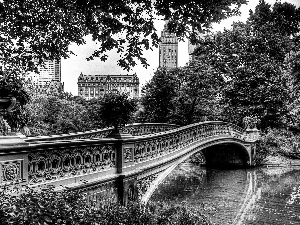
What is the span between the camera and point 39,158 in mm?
6910

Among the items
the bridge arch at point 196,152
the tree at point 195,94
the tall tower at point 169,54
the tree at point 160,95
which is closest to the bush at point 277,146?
the bridge arch at point 196,152

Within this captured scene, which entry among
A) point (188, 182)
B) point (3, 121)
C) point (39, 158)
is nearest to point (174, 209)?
point (39, 158)

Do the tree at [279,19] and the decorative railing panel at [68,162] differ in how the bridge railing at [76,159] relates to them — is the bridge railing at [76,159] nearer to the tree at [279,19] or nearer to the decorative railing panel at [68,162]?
the decorative railing panel at [68,162]

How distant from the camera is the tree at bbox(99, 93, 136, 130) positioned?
30.7 feet

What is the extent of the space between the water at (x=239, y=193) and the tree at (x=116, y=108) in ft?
14.8

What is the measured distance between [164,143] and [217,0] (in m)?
6.99

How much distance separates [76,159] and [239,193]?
11443 millimetres

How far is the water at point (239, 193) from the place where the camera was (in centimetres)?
1275

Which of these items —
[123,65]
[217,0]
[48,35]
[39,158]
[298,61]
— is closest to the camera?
[39,158]

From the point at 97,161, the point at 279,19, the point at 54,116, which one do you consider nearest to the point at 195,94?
the point at 54,116

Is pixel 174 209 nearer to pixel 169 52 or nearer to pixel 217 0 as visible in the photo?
pixel 217 0

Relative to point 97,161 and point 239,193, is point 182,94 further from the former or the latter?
point 97,161

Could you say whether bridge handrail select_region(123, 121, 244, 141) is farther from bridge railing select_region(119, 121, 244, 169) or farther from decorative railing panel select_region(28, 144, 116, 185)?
decorative railing panel select_region(28, 144, 116, 185)

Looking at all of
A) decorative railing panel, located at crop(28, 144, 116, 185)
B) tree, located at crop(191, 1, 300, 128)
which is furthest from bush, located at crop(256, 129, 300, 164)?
decorative railing panel, located at crop(28, 144, 116, 185)
